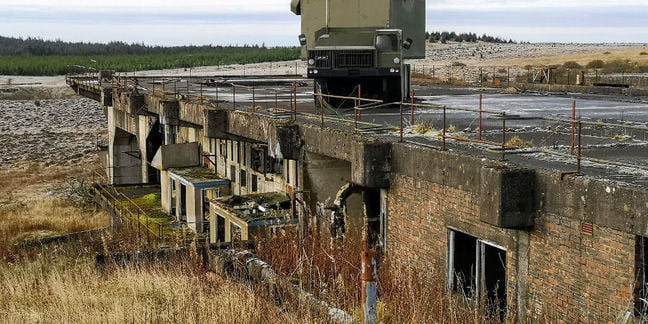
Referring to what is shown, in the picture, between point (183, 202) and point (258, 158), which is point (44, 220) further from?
point (258, 158)

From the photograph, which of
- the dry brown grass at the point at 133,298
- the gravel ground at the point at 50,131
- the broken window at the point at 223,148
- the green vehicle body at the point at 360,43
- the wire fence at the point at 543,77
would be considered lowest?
the gravel ground at the point at 50,131

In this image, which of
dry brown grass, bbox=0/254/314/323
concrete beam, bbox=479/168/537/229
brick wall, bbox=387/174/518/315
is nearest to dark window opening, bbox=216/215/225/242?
dry brown grass, bbox=0/254/314/323

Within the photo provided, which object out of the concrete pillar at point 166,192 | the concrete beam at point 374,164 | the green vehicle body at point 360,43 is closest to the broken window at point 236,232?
the concrete beam at point 374,164

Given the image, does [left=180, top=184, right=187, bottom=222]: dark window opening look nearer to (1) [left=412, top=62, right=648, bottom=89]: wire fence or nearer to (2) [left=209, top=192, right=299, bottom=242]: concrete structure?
(2) [left=209, top=192, right=299, bottom=242]: concrete structure

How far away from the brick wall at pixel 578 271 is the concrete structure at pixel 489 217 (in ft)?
0.04

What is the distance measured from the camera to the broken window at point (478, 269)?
12.0m

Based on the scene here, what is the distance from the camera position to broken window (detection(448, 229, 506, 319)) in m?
12.0

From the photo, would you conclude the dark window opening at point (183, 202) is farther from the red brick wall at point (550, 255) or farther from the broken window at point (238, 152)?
the red brick wall at point (550, 255)

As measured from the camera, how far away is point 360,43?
22.4 metres

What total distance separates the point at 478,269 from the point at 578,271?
1.86m

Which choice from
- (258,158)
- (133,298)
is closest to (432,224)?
(133,298)

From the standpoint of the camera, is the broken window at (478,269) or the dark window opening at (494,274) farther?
the dark window opening at (494,274)

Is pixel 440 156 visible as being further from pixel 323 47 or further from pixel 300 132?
pixel 323 47

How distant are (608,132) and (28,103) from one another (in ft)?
203
